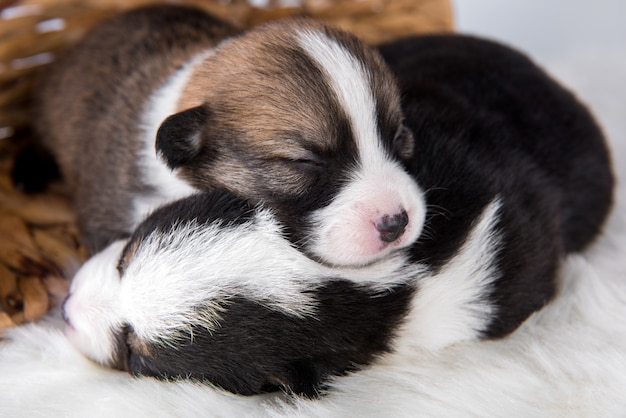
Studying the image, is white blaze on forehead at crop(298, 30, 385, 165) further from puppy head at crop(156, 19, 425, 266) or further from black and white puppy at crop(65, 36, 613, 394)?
black and white puppy at crop(65, 36, 613, 394)

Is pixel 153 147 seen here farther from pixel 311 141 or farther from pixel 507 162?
pixel 507 162

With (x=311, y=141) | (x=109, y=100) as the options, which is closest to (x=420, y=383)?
(x=311, y=141)


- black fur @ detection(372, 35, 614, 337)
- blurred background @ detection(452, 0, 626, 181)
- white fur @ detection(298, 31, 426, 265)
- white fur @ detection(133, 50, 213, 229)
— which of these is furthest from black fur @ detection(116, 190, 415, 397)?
blurred background @ detection(452, 0, 626, 181)

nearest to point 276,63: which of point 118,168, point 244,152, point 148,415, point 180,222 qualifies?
point 244,152

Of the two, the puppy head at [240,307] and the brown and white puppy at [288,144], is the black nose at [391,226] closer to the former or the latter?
the brown and white puppy at [288,144]

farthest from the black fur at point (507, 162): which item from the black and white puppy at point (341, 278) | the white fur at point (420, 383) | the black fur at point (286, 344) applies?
the black fur at point (286, 344)
